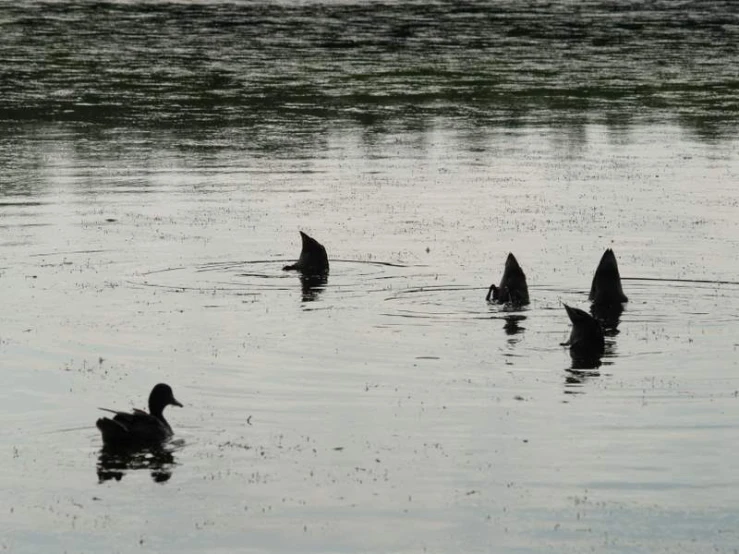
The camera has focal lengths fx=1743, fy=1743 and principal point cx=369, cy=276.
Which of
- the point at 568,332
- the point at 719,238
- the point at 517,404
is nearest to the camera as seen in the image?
the point at 517,404

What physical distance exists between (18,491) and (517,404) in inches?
217

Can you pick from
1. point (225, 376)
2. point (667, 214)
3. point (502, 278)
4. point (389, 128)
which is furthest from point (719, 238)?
point (389, 128)

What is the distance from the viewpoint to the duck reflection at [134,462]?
15.5 meters

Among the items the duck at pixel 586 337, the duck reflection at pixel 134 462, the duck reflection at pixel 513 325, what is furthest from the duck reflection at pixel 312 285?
the duck reflection at pixel 134 462

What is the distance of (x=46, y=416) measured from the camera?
17.6m

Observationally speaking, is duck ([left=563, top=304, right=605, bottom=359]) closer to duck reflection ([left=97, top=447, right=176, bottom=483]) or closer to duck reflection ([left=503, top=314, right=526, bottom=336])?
duck reflection ([left=503, top=314, right=526, bottom=336])

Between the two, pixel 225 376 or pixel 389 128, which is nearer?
pixel 225 376

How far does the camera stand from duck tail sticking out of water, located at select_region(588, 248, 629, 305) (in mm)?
22938

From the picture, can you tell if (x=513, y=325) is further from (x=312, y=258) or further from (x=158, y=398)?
(x=158, y=398)

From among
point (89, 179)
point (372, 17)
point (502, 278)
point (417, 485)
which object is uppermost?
point (372, 17)

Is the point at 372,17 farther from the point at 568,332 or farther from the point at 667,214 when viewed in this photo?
the point at 568,332

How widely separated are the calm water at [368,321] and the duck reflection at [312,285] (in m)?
0.12

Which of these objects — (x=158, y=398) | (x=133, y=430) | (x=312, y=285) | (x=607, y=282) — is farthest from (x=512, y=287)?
(x=133, y=430)

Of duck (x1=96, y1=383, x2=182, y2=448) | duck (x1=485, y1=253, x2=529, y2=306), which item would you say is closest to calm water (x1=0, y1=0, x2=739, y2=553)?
duck (x1=96, y1=383, x2=182, y2=448)
